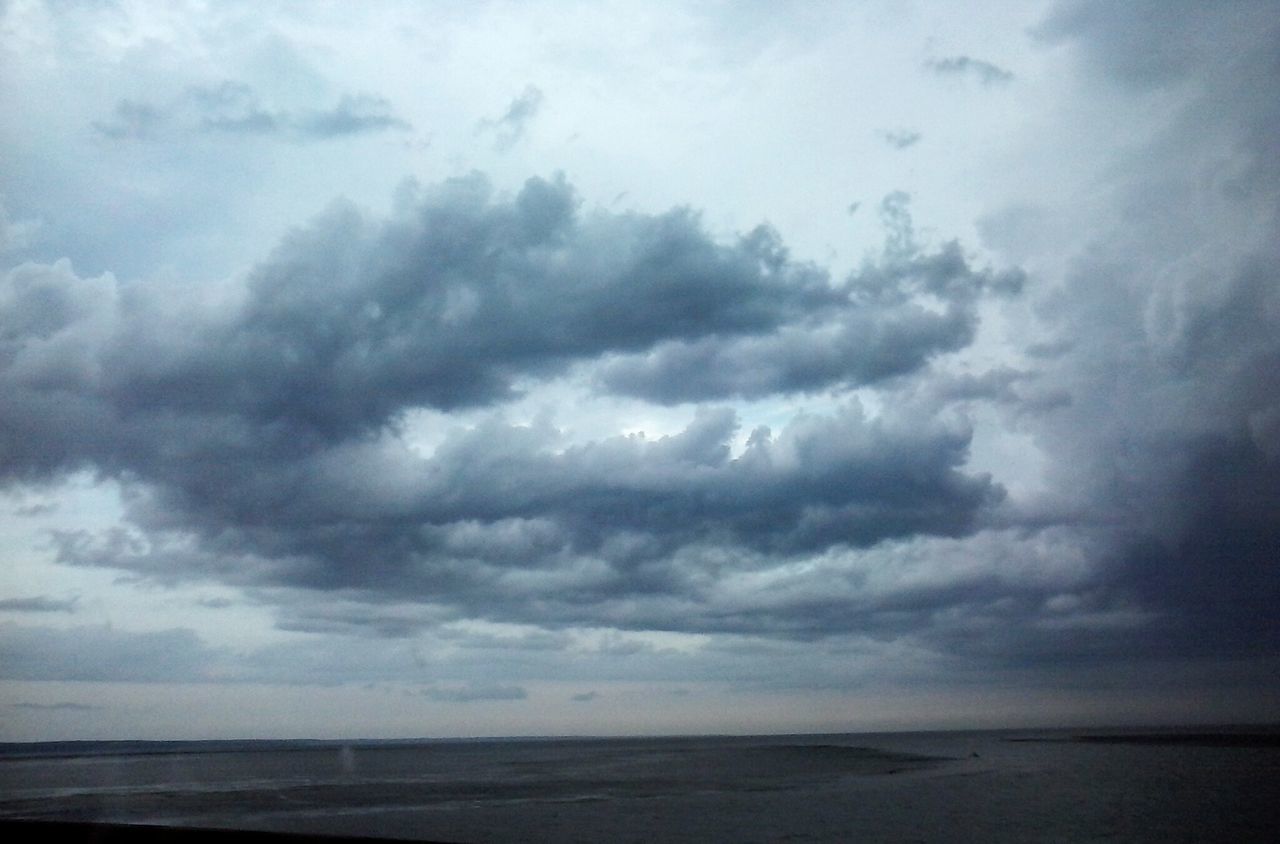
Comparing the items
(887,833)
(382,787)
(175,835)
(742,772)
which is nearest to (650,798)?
(887,833)

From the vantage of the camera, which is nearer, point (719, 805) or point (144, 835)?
point (144, 835)

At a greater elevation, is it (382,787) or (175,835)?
(175,835)

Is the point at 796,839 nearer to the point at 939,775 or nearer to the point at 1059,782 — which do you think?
the point at 1059,782

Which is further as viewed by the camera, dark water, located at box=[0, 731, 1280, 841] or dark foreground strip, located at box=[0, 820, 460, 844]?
dark water, located at box=[0, 731, 1280, 841]

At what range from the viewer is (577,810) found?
146 ft

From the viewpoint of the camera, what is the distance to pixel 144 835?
15164 millimetres

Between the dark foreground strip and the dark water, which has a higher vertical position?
the dark foreground strip

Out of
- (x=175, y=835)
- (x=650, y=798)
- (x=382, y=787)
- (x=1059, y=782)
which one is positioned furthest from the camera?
(x=382, y=787)

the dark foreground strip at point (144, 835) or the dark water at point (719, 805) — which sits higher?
the dark foreground strip at point (144, 835)

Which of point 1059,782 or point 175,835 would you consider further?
point 1059,782

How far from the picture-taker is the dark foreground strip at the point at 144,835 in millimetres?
14641

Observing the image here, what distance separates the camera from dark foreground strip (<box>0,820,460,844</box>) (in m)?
14.6

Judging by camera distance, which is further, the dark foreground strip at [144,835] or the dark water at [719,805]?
the dark water at [719,805]

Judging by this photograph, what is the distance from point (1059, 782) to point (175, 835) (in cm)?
6026
